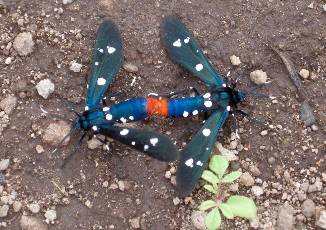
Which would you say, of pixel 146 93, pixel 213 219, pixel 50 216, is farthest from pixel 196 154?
pixel 50 216

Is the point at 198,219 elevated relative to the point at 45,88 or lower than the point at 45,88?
lower

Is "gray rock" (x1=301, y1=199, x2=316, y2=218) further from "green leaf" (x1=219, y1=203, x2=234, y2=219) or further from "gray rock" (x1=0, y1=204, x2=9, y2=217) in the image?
"gray rock" (x1=0, y1=204, x2=9, y2=217)

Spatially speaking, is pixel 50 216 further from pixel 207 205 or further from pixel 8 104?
pixel 207 205

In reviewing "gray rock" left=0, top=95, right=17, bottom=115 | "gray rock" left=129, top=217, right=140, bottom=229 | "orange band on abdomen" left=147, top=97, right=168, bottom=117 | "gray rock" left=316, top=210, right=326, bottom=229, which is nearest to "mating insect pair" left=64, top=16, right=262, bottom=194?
"orange band on abdomen" left=147, top=97, right=168, bottom=117

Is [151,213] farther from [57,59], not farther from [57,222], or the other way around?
[57,59]

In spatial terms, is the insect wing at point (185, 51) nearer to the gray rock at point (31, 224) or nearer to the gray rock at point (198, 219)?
the gray rock at point (198, 219)

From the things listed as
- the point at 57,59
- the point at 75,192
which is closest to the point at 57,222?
the point at 75,192
